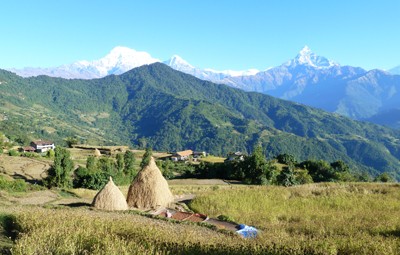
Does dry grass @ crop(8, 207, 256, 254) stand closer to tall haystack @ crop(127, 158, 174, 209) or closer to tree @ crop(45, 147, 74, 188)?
tall haystack @ crop(127, 158, 174, 209)

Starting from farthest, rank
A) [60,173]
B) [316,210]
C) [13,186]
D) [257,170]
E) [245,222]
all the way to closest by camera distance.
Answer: [257,170]
[60,173]
[13,186]
[316,210]
[245,222]

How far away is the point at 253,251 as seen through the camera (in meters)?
9.51

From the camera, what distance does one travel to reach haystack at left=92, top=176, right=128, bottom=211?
2519 cm

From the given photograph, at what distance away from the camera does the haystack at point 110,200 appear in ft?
82.6

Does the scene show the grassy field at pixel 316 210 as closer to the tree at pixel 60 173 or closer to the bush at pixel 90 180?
the bush at pixel 90 180

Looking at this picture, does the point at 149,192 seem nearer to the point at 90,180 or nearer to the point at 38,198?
the point at 38,198

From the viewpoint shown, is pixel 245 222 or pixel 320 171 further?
pixel 320 171

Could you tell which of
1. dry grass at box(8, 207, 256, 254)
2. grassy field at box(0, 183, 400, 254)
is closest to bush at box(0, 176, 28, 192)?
grassy field at box(0, 183, 400, 254)

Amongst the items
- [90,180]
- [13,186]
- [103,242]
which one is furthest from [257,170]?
[103,242]

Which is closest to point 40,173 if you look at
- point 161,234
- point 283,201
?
point 283,201

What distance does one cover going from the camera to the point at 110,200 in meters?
25.3

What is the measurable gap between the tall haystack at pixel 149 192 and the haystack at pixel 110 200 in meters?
1.93

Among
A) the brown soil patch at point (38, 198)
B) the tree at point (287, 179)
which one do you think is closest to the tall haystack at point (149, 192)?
the brown soil patch at point (38, 198)

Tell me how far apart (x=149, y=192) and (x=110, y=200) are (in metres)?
3.24
